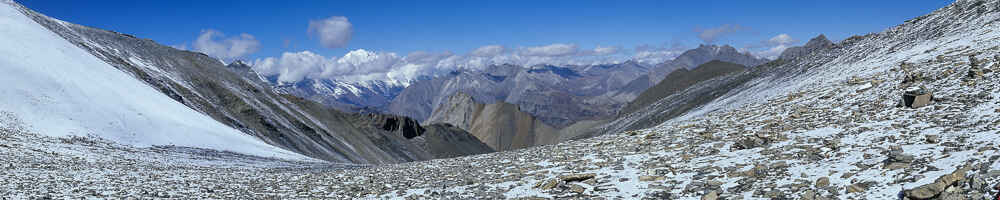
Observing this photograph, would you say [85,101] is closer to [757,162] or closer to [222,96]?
[222,96]

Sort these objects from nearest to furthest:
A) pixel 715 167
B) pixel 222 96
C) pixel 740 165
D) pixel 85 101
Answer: pixel 740 165, pixel 715 167, pixel 85 101, pixel 222 96

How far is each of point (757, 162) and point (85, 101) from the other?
166 feet

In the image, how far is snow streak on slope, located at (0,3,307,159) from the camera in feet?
132


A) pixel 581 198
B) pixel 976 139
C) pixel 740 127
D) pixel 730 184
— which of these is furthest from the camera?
pixel 740 127

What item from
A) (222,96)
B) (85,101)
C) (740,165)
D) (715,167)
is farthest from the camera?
(222,96)

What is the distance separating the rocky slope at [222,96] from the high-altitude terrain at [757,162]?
44274 mm

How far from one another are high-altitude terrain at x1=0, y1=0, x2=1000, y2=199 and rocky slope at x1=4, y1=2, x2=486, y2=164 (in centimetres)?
4427

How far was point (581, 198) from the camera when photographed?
13391mm

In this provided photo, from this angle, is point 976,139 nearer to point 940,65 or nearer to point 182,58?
point 940,65

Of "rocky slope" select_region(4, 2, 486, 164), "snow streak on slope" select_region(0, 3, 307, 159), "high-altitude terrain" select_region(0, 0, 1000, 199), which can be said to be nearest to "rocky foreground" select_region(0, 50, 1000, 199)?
"high-altitude terrain" select_region(0, 0, 1000, 199)

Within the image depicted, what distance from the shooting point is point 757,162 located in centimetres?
1413

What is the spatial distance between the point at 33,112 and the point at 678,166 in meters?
42.5

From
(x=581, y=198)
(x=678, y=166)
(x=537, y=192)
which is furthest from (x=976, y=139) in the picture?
(x=537, y=192)

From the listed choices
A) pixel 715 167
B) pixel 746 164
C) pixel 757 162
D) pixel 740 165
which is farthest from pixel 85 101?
pixel 757 162
